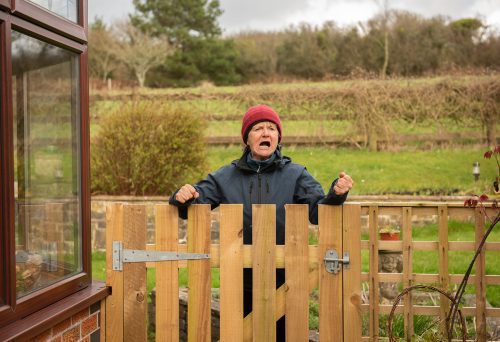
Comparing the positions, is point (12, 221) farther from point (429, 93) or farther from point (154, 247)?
point (429, 93)

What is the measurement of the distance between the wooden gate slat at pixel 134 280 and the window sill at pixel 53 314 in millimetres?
115

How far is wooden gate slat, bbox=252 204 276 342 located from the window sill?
2.39 feet

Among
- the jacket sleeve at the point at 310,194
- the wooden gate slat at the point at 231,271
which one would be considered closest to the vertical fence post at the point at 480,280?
the jacket sleeve at the point at 310,194

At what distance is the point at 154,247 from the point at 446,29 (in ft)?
78.7

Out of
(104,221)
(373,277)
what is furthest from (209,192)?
(104,221)

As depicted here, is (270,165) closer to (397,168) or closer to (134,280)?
(134,280)

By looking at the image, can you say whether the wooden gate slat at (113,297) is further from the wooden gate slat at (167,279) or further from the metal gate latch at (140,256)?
the wooden gate slat at (167,279)

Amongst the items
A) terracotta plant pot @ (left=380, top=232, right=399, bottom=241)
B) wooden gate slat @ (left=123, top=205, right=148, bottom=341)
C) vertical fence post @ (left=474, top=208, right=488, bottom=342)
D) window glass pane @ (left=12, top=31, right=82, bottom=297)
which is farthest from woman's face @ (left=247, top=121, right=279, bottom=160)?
terracotta plant pot @ (left=380, top=232, right=399, bottom=241)

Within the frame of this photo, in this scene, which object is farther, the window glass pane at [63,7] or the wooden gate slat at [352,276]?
the wooden gate slat at [352,276]

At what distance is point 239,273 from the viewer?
288 cm

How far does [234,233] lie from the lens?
2867mm

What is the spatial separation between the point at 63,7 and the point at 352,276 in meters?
1.82

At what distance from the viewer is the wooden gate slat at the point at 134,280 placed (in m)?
2.92

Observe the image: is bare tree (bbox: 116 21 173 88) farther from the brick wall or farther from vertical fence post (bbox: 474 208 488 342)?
the brick wall
